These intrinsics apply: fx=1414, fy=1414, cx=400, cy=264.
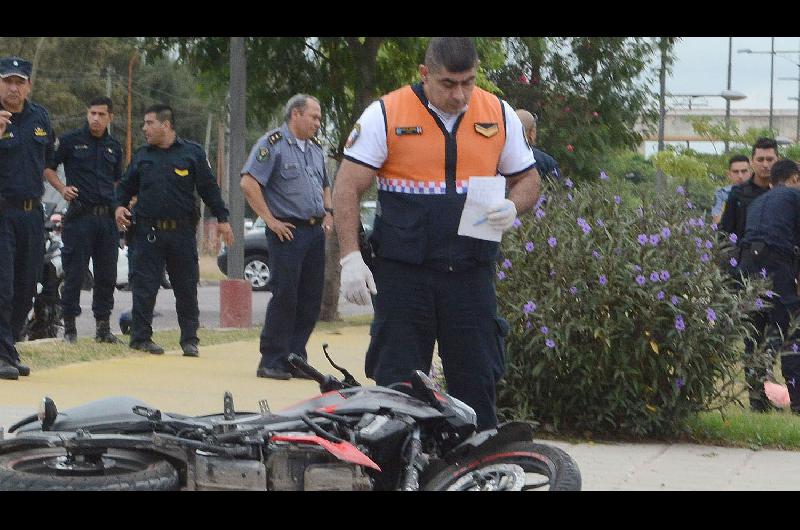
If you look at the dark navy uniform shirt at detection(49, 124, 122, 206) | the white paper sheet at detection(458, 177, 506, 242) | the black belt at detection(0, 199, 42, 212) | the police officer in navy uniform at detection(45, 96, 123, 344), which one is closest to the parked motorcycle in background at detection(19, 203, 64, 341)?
the police officer in navy uniform at detection(45, 96, 123, 344)

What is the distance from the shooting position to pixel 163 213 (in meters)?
11.1

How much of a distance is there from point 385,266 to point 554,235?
2.55 metres

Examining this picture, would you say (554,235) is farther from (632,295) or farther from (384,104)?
(384,104)

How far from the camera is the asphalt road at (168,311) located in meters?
16.5

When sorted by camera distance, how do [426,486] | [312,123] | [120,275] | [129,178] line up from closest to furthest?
[426,486] → [312,123] → [129,178] → [120,275]

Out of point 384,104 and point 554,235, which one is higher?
point 384,104

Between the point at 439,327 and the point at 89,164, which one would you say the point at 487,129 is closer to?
the point at 439,327

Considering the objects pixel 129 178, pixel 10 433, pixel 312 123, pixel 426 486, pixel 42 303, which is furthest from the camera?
pixel 42 303

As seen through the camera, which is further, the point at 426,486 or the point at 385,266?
the point at 385,266

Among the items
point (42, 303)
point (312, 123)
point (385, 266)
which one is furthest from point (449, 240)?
point (42, 303)

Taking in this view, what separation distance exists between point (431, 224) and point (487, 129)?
44 cm

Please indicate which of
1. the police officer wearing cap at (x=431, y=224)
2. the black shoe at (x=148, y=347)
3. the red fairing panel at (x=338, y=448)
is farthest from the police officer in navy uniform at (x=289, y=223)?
the red fairing panel at (x=338, y=448)

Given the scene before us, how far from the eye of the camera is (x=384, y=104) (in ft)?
17.9

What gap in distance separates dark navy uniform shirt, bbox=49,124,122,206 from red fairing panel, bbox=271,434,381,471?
733cm
